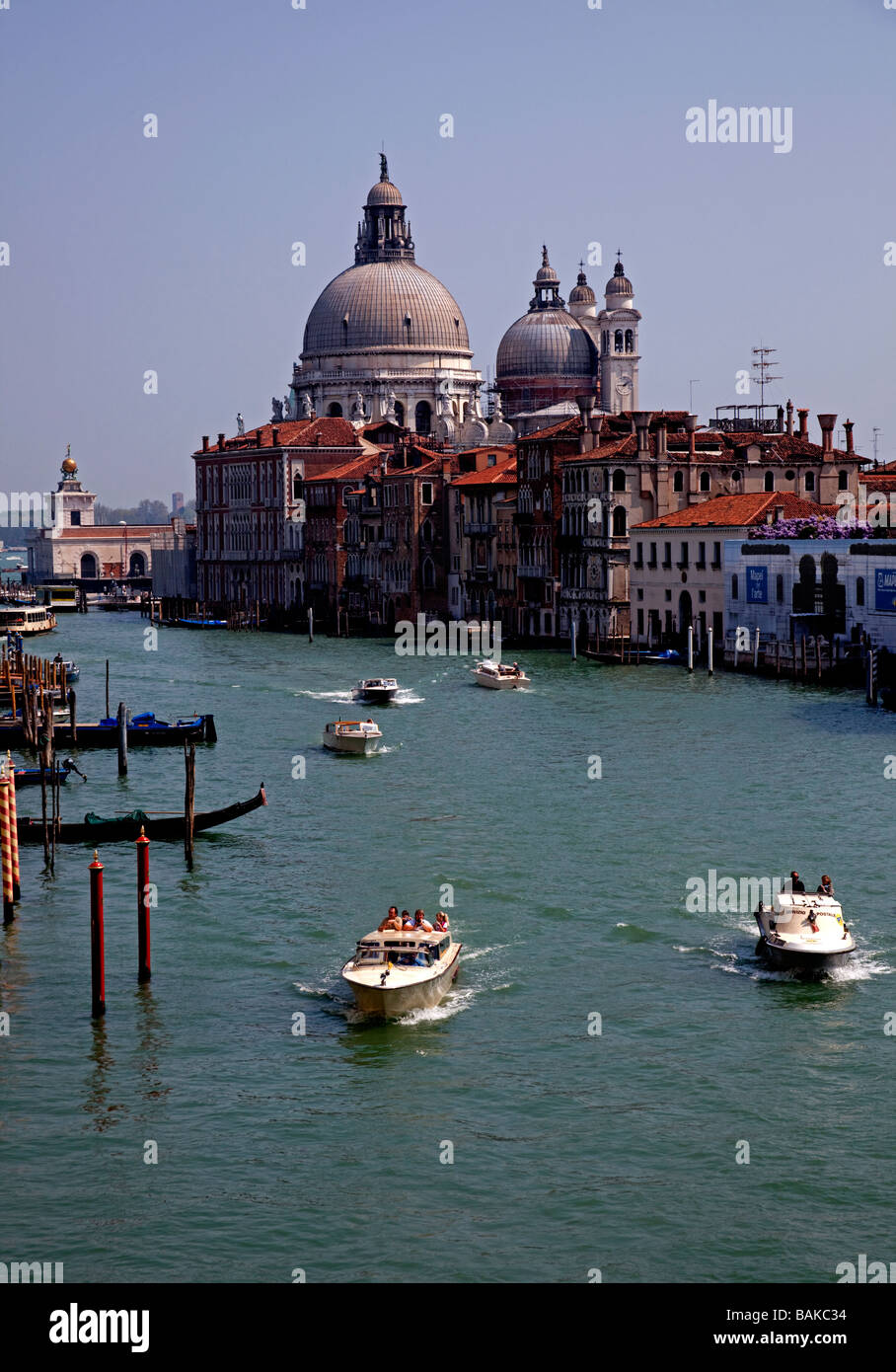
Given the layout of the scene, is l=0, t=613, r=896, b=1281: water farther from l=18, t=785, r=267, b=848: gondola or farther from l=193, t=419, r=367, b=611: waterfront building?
l=193, t=419, r=367, b=611: waterfront building

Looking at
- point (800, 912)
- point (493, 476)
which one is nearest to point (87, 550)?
point (493, 476)

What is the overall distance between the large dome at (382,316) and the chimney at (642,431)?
54.2 meters

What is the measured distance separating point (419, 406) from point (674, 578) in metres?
61.0

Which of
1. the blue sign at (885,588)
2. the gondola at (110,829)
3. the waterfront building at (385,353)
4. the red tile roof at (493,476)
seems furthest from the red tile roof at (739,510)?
the waterfront building at (385,353)

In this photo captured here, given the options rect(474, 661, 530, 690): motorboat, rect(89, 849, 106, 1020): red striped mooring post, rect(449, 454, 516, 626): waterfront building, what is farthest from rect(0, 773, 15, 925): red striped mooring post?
rect(449, 454, 516, 626): waterfront building

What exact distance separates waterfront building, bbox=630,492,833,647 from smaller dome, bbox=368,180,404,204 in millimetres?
65615

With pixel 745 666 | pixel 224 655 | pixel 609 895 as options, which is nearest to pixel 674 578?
pixel 745 666

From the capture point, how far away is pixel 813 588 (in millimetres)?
61219

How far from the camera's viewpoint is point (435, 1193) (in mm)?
17281

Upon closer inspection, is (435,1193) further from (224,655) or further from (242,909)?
(224,655)

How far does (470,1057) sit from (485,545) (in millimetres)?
66769

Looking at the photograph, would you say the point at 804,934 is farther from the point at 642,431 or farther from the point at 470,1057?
the point at 642,431

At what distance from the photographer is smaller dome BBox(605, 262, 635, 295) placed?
382ft
